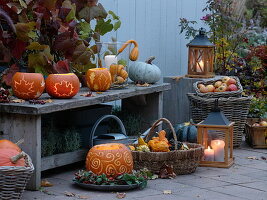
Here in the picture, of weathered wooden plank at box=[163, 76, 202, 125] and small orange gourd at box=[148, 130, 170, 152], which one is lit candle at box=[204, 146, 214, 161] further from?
weathered wooden plank at box=[163, 76, 202, 125]

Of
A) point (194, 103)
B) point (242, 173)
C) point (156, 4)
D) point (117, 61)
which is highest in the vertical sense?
point (156, 4)

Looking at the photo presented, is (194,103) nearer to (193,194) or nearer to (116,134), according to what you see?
(116,134)

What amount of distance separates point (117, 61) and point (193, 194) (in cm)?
180

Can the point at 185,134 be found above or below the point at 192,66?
below

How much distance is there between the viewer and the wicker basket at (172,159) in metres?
5.25

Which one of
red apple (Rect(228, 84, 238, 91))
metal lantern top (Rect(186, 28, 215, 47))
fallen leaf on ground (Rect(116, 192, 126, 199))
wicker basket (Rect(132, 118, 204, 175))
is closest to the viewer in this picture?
fallen leaf on ground (Rect(116, 192, 126, 199))

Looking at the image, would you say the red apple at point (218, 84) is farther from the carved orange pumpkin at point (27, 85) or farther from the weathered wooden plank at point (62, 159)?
the carved orange pumpkin at point (27, 85)

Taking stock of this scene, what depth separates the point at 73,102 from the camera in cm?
503

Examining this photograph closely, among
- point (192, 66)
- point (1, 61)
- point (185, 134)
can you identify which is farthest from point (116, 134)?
point (192, 66)

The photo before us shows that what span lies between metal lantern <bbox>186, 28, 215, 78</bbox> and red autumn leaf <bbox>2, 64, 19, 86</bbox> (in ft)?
8.69

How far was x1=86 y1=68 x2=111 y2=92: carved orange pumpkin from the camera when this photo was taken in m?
5.66

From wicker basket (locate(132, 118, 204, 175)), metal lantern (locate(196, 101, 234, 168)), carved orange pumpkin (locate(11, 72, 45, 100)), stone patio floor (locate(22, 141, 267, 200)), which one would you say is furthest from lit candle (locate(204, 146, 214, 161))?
carved orange pumpkin (locate(11, 72, 45, 100))

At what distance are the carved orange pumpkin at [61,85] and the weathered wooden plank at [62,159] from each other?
0.51 metres

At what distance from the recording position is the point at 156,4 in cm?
809
